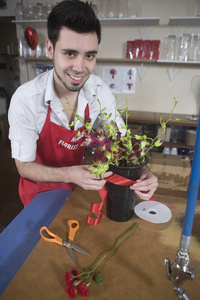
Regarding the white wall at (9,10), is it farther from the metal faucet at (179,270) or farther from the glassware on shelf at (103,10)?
the metal faucet at (179,270)

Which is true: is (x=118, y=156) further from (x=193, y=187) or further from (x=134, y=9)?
(x=134, y=9)

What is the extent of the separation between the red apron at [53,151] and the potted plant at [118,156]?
0.48 m

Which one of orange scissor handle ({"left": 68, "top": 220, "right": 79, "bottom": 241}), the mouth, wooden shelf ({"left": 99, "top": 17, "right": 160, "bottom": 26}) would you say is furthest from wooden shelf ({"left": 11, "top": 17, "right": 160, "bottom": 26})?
orange scissor handle ({"left": 68, "top": 220, "right": 79, "bottom": 241})

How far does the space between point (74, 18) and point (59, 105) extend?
0.41 meters

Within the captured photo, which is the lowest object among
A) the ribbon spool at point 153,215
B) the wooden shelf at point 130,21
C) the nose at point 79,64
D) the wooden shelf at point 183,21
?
the ribbon spool at point 153,215

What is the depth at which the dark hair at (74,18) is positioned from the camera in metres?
0.94

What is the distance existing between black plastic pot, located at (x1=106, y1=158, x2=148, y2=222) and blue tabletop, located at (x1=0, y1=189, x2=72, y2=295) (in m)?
0.27

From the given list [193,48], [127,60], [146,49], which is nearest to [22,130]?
[127,60]

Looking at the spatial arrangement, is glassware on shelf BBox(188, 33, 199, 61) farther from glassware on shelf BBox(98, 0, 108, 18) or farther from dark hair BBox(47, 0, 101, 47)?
dark hair BBox(47, 0, 101, 47)

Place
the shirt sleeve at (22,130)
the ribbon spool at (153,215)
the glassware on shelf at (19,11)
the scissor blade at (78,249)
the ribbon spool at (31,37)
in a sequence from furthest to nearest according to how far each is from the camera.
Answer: the glassware on shelf at (19,11)
the ribbon spool at (31,37)
the shirt sleeve at (22,130)
the ribbon spool at (153,215)
the scissor blade at (78,249)

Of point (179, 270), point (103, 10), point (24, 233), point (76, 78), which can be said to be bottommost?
point (24, 233)

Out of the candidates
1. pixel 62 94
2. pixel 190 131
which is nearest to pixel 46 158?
pixel 62 94

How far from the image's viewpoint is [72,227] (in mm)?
692

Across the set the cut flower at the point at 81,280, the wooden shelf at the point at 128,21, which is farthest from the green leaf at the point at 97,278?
the wooden shelf at the point at 128,21
